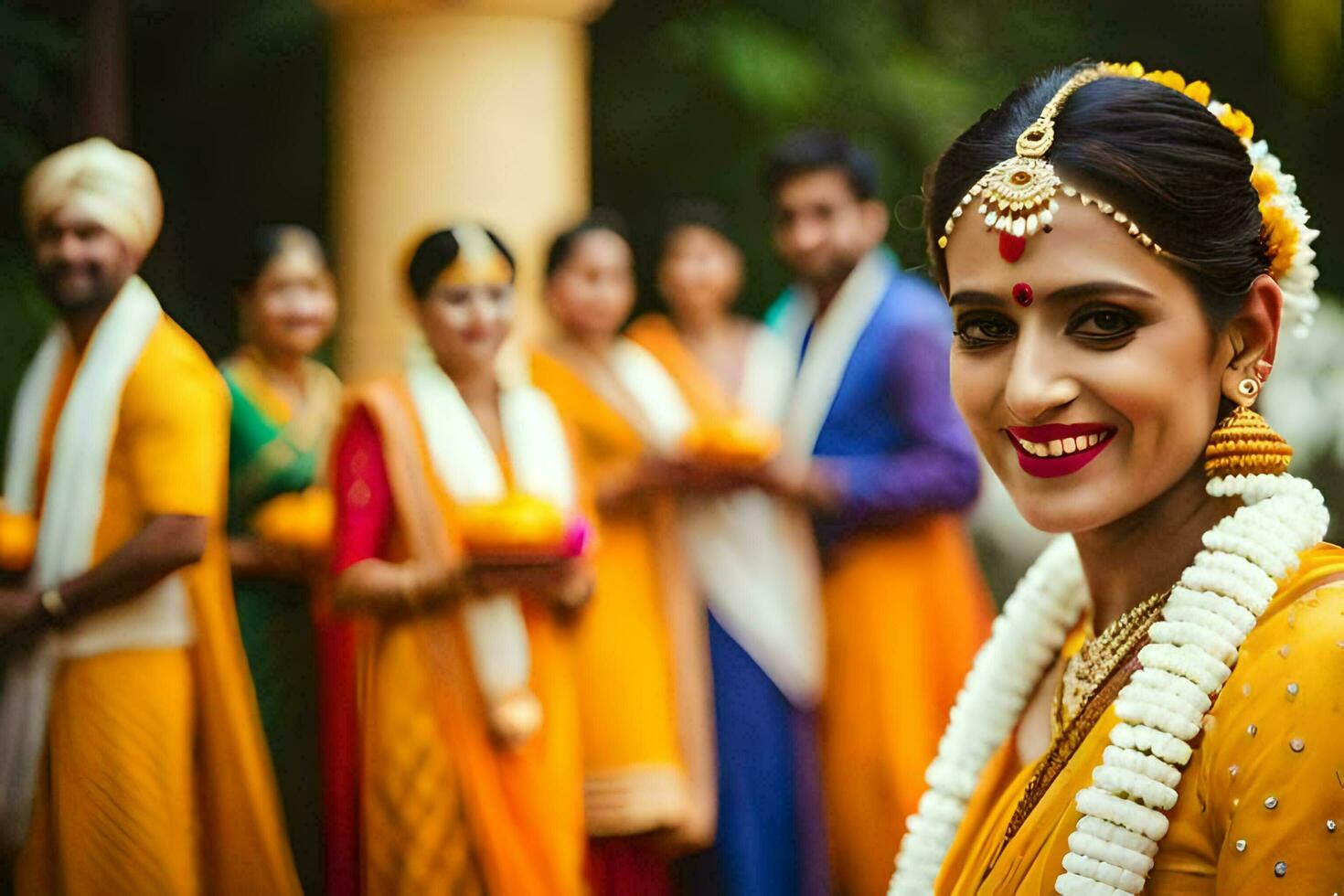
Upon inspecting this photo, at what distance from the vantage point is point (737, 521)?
438 centimetres

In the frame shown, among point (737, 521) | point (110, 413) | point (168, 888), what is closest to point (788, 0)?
point (737, 521)

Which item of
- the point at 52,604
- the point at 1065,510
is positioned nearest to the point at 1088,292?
the point at 1065,510

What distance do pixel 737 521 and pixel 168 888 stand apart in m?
1.91

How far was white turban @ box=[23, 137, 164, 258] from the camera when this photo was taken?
3.05 meters

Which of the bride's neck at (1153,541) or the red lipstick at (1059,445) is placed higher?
the red lipstick at (1059,445)

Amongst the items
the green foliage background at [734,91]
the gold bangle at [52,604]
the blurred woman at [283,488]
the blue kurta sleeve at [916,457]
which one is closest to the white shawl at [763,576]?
the blue kurta sleeve at [916,457]

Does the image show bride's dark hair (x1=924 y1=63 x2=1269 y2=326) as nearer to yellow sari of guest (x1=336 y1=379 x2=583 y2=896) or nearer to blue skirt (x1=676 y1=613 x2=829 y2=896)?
yellow sari of guest (x1=336 y1=379 x2=583 y2=896)

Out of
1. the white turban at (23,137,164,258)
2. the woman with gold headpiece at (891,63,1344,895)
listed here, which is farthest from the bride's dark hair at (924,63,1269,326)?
the white turban at (23,137,164,258)

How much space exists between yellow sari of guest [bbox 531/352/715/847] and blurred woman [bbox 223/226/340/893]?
62 cm

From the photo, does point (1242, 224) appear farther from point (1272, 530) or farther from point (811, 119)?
point (811, 119)

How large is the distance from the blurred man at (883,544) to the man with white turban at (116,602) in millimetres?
1686

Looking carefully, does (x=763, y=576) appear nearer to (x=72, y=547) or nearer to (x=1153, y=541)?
(x=72, y=547)

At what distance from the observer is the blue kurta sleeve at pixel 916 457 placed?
421 cm

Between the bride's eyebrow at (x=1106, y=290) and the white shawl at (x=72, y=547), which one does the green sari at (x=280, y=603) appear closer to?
the white shawl at (x=72, y=547)
